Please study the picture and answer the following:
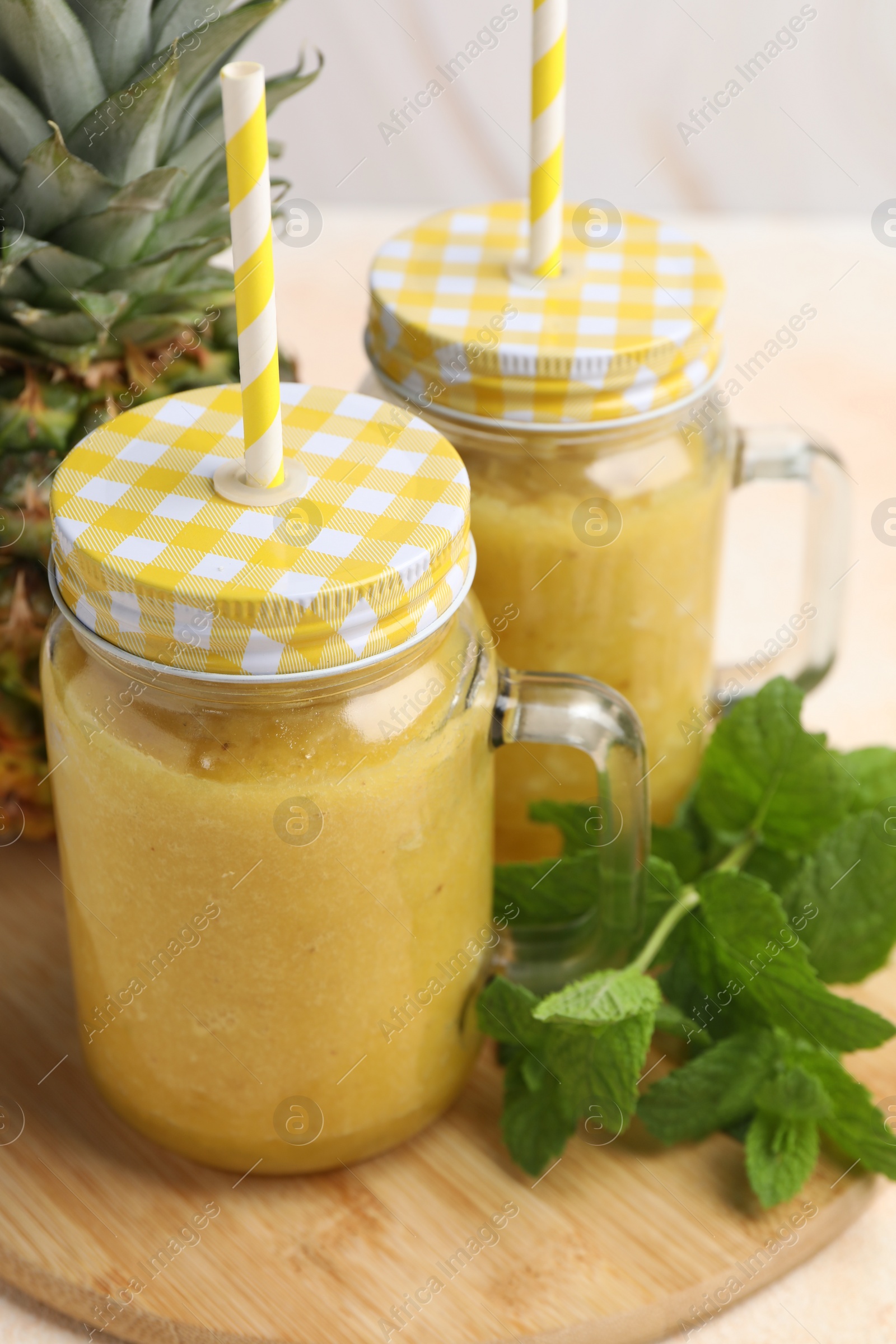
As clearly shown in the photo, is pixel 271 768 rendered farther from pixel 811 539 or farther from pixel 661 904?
pixel 811 539

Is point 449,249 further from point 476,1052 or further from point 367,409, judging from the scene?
point 476,1052

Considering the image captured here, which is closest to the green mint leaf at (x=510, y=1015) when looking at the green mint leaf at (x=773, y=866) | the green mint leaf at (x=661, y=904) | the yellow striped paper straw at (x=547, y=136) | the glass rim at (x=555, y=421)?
the green mint leaf at (x=661, y=904)

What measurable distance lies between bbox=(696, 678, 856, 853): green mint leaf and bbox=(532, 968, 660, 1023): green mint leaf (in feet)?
0.58

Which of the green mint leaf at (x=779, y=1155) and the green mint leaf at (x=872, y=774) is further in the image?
the green mint leaf at (x=872, y=774)

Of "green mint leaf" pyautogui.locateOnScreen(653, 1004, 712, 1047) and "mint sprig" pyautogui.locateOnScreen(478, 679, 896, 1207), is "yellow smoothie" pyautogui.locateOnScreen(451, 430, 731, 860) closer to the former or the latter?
"mint sprig" pyautogui.locateOnScreen(478, 679, 896, 1207)

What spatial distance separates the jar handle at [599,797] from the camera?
0.84 meters

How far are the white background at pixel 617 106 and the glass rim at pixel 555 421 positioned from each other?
1169 millimetres

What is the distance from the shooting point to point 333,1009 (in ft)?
2.66

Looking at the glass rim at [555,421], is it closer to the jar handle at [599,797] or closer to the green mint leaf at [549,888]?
the jar handle at [599,797]

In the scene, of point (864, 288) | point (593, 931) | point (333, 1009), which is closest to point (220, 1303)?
point (333, 1009)

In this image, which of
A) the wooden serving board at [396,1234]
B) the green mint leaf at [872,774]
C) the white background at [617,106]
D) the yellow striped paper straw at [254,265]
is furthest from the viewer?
the white background at [617,106]

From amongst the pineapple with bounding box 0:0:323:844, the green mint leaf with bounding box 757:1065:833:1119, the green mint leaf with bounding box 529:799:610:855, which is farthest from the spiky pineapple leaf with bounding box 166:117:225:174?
the green mint leaf with bounding box 757:1065:833:1119

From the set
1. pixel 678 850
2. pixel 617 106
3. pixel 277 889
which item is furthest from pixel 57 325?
pixel 617 106

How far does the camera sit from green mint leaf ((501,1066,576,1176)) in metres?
0.88
